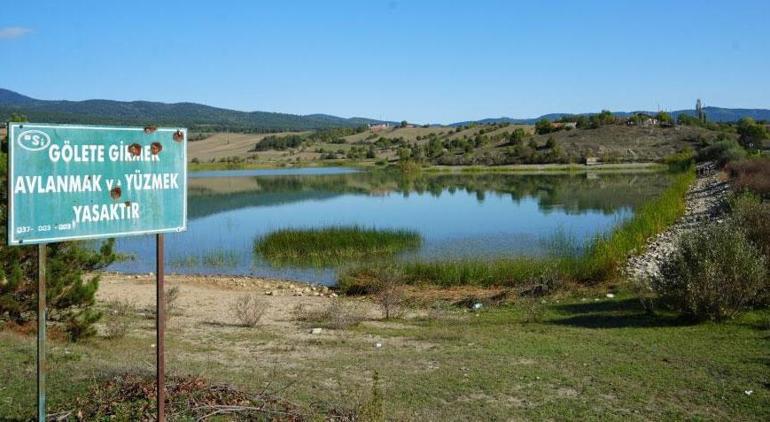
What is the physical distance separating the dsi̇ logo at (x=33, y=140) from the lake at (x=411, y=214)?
→ 29.4ft

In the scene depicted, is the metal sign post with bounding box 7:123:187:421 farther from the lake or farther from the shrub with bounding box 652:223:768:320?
the lake

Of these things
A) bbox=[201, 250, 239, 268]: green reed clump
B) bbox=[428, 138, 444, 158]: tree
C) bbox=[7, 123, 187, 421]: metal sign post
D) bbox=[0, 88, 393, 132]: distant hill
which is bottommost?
bbox=[201, 250, 239, 268]: green reed clump

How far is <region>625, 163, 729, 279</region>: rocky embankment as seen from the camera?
45.9 feet

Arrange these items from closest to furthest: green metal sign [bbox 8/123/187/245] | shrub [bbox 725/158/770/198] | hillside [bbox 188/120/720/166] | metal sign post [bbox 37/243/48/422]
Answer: green metal sign [bbox 8/123/187/245] → metal sign post [bbox 37/243/48/422] → shrub [bbox 725/158/770/198] → hillside [bbox 188/120/720/166]

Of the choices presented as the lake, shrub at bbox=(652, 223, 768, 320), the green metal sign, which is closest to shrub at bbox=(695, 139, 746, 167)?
the lake

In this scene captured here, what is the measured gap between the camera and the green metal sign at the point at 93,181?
4008 mm

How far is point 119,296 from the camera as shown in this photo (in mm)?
14273

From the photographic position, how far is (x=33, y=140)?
4.05 meters

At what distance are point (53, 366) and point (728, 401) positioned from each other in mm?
5594

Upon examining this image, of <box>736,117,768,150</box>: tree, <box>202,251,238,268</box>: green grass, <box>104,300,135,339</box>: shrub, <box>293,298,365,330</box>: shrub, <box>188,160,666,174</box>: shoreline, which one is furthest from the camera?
<box>188,160,666,174</box>: shoreline

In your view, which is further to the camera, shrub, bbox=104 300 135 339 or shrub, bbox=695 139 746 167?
shrub, bbox=695 139 746 167

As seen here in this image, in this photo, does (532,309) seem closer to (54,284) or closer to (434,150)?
(54,284)

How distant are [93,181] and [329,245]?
Result: 1775 centimetres

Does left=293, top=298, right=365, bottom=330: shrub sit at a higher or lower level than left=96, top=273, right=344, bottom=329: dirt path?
higher
